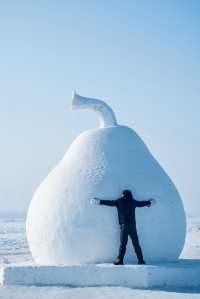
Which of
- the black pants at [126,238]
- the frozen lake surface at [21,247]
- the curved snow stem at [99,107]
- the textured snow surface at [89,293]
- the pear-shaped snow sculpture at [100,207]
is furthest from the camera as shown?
the frozen lake surface at [21,247]

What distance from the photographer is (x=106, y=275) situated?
8.65 meters

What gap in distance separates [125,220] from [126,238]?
33 centimetres

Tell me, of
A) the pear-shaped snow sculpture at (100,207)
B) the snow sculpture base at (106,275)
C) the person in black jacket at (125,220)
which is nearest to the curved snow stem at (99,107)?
the pear-shaped snow sculpture at (100,207)

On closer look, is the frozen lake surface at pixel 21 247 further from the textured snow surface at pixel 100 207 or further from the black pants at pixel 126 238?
the black pants at pixel 126 238

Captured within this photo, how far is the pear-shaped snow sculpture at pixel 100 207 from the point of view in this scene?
30.0 ft

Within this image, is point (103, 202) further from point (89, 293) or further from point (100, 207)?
point (89, 293)

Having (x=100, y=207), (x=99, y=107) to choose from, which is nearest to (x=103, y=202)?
(x=100, y=207)

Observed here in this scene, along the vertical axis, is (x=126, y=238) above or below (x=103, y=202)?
below

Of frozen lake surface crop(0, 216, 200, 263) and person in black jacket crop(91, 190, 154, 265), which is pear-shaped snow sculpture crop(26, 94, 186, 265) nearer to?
person in black jacket crop(91, 190, 154, 265)

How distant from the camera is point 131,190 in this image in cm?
Result: 958

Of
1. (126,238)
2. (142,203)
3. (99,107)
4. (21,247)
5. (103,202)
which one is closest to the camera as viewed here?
(126,238)

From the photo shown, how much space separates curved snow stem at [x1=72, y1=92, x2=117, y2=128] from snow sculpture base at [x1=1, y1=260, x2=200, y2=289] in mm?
3473

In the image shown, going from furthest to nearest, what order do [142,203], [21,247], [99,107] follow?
[21,247] → [99,107] → [142,203]

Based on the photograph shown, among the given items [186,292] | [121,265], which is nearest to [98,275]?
[121,265]
